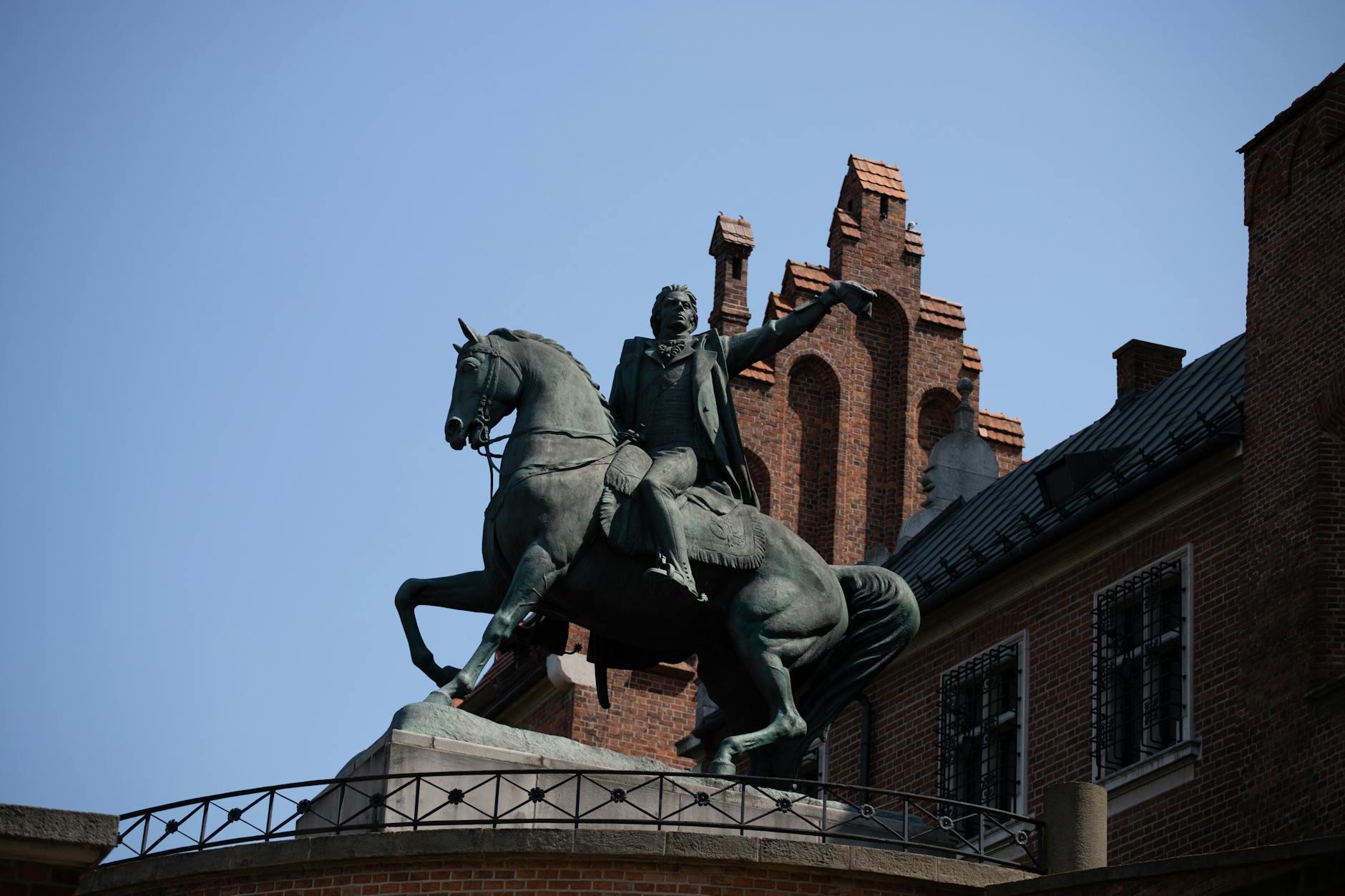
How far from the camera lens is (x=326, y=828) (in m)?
17.0

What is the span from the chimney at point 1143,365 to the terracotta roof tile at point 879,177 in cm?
815

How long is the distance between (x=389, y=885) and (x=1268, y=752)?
903cm

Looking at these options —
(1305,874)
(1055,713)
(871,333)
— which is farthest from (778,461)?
(1305,874)

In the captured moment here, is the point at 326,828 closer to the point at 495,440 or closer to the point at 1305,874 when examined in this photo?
the point at 495,440

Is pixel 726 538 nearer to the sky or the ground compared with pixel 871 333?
nearer to the ground

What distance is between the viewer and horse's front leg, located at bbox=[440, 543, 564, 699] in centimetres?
1820

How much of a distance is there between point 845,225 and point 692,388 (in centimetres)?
1998

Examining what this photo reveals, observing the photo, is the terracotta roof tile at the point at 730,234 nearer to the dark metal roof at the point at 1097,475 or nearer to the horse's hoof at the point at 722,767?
the dark metal roof at the point at 1097,475

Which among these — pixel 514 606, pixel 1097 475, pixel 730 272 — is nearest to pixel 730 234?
pixel 730 272

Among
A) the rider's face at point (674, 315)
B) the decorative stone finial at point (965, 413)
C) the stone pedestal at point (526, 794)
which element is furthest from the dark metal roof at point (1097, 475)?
the stone pedestal at point (526, 794)

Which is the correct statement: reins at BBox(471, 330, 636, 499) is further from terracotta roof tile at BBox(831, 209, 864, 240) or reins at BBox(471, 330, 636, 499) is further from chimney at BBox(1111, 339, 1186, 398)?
terracotta roof tile at BBox(831, 209, 864, 240)

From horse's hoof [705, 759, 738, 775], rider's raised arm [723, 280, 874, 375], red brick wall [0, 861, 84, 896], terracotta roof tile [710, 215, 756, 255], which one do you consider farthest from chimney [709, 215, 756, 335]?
red brick wall [0, 861, 84, 896]

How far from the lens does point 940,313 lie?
39.3 meters

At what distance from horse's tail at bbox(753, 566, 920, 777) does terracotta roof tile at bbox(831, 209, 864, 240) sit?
65.1 feet
